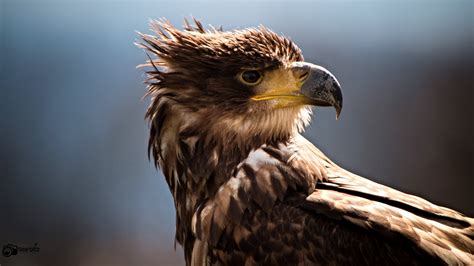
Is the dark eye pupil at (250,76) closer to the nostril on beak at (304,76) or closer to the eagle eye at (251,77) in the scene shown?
the eagle eye at (251,77)

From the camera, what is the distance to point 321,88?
1.90m

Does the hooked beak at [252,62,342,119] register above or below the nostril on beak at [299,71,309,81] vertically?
below

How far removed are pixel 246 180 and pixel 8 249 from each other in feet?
7.69

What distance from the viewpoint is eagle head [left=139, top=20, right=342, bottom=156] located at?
1924 millimetres

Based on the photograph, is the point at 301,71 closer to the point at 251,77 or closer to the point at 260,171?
the point at 251,77

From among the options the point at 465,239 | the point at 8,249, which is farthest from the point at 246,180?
the point at 8,249

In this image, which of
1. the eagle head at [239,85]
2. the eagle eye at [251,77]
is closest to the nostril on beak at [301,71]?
the eagle head at [239,85]

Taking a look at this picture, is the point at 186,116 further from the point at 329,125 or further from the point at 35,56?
the point at 35,56

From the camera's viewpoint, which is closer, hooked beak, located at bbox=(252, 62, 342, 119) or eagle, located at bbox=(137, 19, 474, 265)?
eagle, located at bbox=(137, 19, 474, 265)

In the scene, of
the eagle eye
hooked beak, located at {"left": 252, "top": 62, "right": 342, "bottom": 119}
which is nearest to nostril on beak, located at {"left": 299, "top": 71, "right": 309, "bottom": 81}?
hooked beak, located at {"left": 252, "top": 62, "right": 342, "bottom": 119}

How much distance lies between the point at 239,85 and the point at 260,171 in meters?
0.31

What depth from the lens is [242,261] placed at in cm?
168

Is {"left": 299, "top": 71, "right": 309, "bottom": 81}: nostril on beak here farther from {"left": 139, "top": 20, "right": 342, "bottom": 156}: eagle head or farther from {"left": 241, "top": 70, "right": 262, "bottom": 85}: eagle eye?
{"left": 241, "top": 70, "right": 262, "bottom": 85}: eagle eye

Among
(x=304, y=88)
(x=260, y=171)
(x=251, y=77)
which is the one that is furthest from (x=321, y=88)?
(x=260, y=171)
